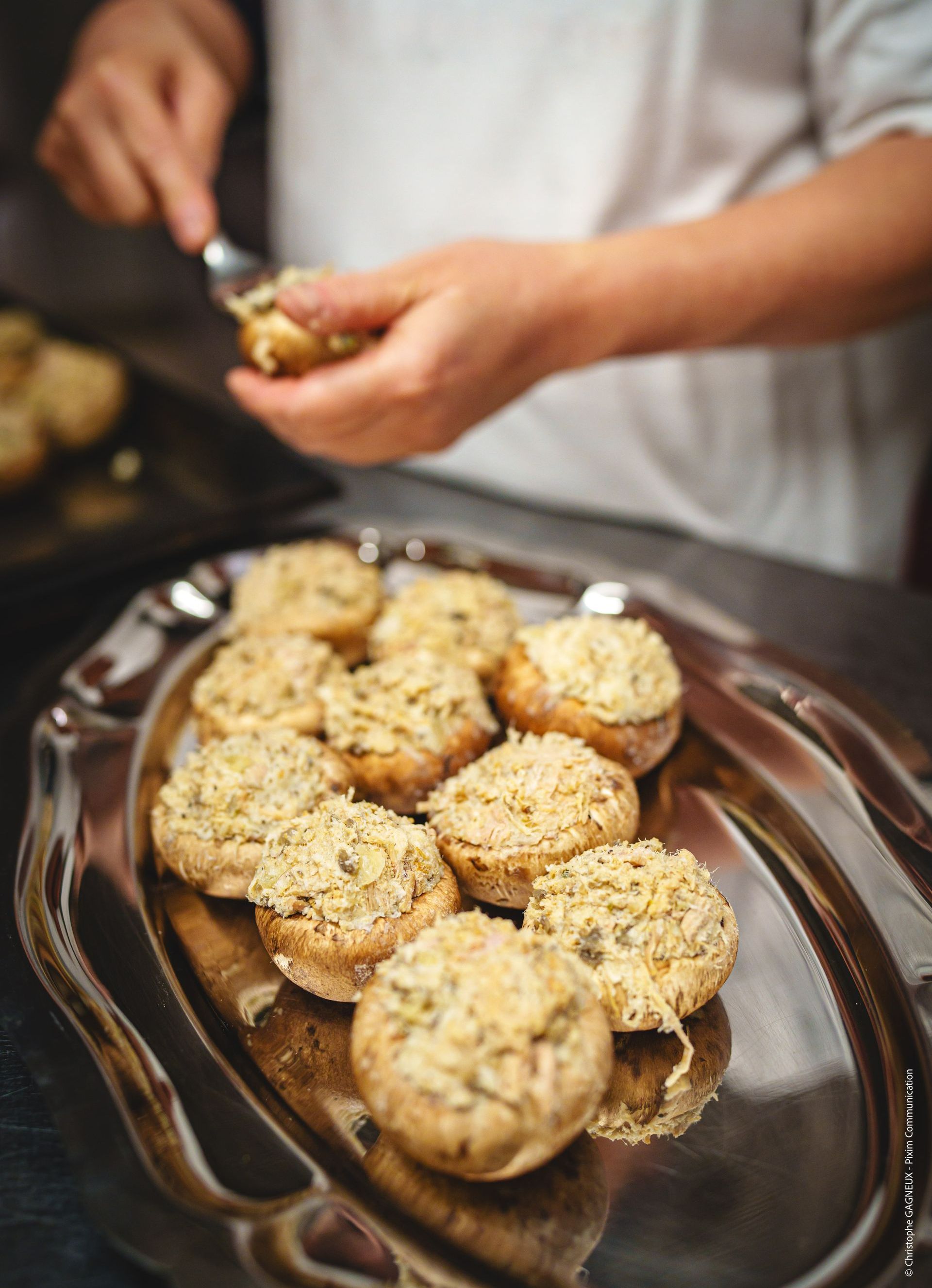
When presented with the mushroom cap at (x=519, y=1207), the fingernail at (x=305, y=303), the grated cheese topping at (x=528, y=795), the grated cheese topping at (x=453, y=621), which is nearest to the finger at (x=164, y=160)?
the fingernail at (x=305, y=303)

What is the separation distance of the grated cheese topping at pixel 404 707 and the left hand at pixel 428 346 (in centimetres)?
34

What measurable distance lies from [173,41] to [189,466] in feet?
2.76

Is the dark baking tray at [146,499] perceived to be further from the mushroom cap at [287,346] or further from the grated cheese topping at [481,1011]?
the grated cheese topping at [481,1011]

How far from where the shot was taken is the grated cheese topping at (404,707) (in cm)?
119

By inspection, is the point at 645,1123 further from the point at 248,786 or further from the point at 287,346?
the point at 287,346

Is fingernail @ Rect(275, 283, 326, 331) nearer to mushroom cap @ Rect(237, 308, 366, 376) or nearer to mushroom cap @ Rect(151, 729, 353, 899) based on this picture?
mushroom cap @ Rect(237, 308, 366, 376)

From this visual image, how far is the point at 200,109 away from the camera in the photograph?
1.82 metres

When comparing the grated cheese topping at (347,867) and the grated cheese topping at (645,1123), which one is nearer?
the grated cheese topping at (645,1123)

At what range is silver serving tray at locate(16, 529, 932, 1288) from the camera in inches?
28.6

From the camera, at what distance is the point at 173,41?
6.31 ft

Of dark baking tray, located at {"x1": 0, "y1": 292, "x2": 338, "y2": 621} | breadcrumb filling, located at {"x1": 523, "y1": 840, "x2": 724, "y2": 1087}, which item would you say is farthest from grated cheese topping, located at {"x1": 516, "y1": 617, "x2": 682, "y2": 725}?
dark baking tray, located at {"x1": 0, "y1": 292, "x2": 338, "y2": 621}

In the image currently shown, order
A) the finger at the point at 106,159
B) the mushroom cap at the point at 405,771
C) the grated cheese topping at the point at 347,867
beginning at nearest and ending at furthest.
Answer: the grated cheese topping at the point at 347,867 < the mushroom cap at the point at 405,771 < the finger at the point at 106,159

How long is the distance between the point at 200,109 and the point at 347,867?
5.10ft

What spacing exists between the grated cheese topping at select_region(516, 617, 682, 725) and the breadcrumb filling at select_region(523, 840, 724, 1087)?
0.25 meters
